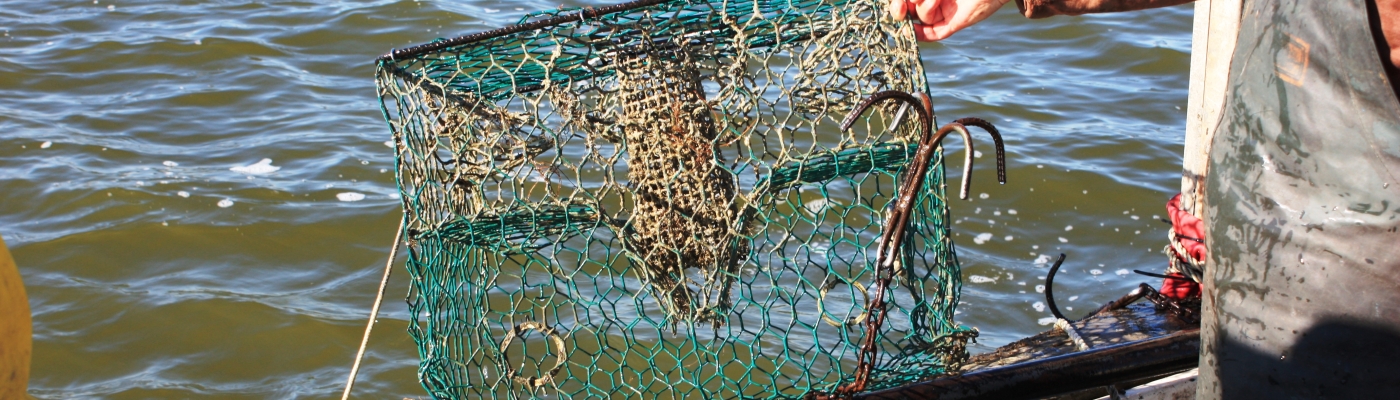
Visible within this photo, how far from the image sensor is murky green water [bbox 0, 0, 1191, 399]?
487cm

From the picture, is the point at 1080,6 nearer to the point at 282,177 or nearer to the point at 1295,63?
the point at 1295,63

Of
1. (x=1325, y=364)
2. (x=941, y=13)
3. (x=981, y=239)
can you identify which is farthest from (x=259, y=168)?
(x=1325, y=364)

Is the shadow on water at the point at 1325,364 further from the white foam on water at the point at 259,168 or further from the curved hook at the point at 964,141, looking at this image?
the white foam on water at the point at 259,168

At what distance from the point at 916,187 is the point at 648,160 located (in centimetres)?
100

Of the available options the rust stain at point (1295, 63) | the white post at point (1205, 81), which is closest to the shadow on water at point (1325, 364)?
the rust stain at point (1295, 63)

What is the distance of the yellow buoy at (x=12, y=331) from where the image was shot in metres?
1.63

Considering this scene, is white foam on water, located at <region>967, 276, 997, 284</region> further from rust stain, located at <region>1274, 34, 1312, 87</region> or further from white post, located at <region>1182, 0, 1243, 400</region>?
rust stain, located at <region>1274, 34, 1312, 87</region>

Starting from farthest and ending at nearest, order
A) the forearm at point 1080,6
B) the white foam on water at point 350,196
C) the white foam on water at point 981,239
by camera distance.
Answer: the white foam on water at point 350,196
the white foam on water at point 981,239
the forearm at point 1080,6

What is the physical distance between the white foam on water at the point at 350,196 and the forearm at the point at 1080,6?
4.46 m

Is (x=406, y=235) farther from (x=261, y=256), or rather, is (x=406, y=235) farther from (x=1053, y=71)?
(x=1053, y=71)

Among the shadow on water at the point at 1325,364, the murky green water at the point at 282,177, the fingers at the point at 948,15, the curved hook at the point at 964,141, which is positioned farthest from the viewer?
the murky green water at the point at 282,177

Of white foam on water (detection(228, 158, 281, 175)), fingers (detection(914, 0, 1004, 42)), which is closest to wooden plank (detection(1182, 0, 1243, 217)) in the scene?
fingers (detection(914, 0, 1004, 42))

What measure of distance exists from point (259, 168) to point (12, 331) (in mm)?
4966

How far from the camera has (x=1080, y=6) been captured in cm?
231
